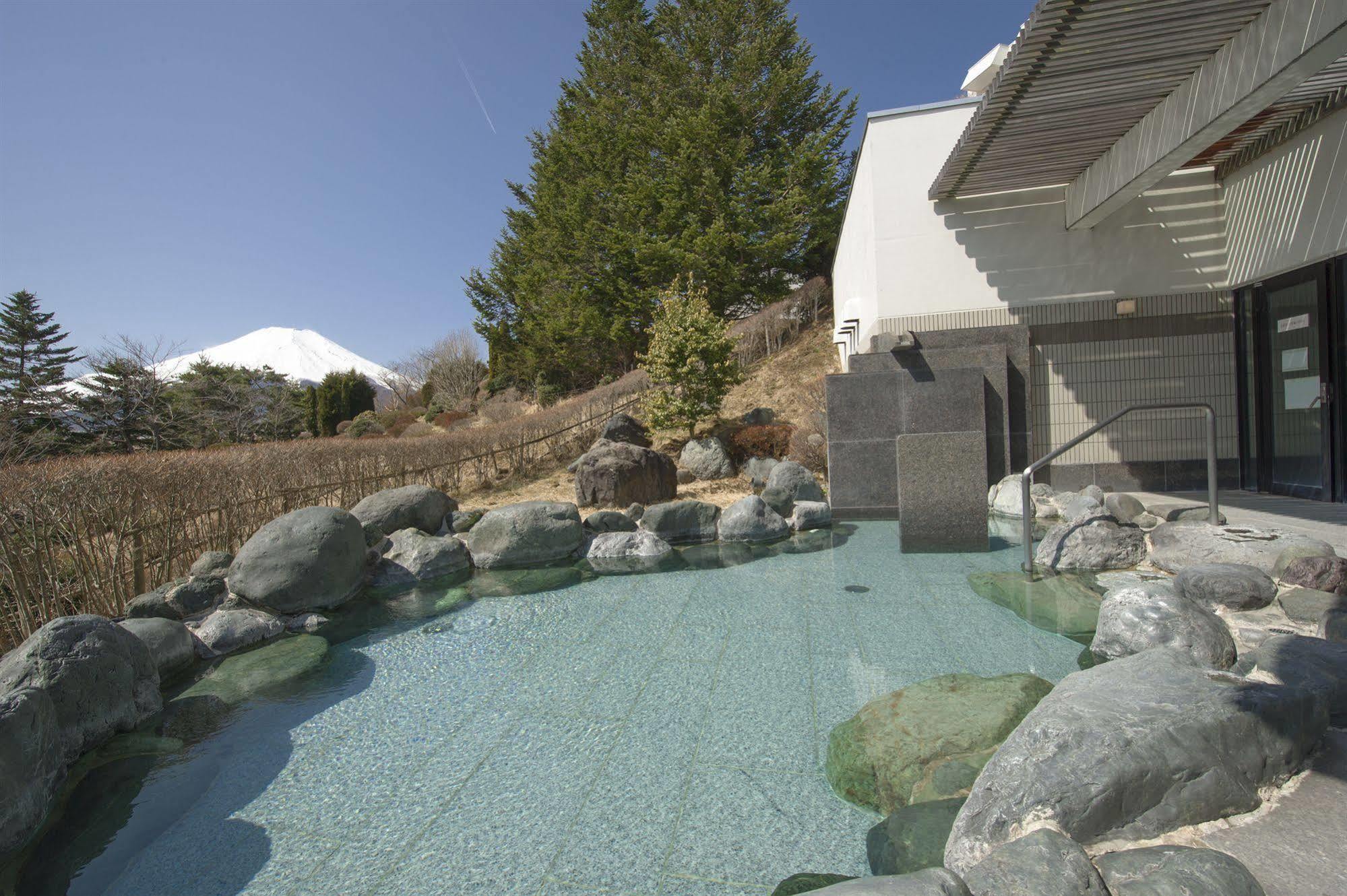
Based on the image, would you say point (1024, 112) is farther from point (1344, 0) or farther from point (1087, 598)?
point (1087, 598)

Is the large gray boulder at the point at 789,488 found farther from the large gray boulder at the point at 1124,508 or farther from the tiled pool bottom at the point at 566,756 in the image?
the large gray boulder at the point at 1124,508

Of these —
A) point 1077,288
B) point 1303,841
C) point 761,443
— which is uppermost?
point 1077,288

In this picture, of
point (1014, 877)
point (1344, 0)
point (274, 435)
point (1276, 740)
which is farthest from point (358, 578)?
point (274, 435)

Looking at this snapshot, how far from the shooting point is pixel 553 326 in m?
25.7

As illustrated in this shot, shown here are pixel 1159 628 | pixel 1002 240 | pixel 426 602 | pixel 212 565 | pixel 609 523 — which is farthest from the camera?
pixel 1002 240

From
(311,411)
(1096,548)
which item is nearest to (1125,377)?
(1096,548)

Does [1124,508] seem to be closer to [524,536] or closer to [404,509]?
[524,536]

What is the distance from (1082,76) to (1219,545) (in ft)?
14.5

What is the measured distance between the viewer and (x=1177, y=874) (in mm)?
2008

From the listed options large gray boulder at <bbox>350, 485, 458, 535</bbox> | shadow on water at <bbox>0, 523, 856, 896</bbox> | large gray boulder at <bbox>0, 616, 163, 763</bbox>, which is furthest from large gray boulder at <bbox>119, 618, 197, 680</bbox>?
large gray boulder at <bbox>350, 485, 458, 535</bbox>

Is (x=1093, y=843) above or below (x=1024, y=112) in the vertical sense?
below

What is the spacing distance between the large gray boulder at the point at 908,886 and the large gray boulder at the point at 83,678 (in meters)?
4.33

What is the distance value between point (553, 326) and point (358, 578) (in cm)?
1921

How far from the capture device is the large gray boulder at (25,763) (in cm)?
316
